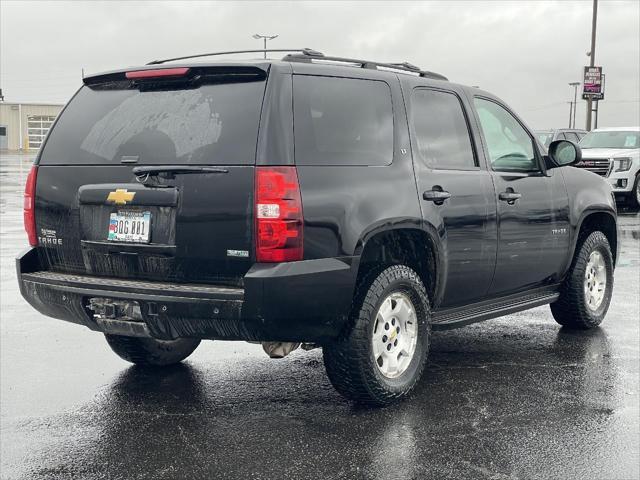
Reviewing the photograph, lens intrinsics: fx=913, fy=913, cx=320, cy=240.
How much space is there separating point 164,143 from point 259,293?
0.98 metres

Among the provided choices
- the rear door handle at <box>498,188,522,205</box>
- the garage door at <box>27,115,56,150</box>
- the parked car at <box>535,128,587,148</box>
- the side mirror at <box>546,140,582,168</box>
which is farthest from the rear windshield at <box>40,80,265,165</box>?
the garage door at <box>27,115,56,150</box>

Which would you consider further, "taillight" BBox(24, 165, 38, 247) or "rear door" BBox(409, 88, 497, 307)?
"rear door" BBox(409, 88, 497, 307)

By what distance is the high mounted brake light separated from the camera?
191 inches

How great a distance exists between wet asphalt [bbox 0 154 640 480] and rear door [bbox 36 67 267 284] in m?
0.83

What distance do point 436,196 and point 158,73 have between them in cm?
175

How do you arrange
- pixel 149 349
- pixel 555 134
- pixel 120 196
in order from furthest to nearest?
1. pixel 555 134
2. pixel 149 349
3. pixel 120 196

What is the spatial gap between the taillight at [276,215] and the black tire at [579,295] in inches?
134

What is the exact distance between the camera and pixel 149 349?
598 cm

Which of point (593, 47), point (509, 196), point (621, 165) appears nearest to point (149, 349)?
point (509, 196)

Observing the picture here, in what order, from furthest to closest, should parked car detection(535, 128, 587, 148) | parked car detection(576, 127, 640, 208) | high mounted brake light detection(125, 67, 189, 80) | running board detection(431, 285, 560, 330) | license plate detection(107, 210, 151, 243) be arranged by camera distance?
parked car detection(535, 128, 587, 148) < parked car detection(576, 127, 640, 208) < running board detection(431, 285, 560, 330) < high mounted brake light detection(125, 67, 189, 80) < license plate detection(107, 210, 151, 243)

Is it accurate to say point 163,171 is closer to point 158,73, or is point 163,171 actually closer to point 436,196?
point 158,73

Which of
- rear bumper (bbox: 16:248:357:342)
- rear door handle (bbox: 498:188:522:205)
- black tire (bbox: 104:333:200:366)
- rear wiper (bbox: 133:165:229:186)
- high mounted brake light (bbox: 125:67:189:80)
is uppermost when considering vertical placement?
high mounted brake light (bbox: 125:67:189:80)

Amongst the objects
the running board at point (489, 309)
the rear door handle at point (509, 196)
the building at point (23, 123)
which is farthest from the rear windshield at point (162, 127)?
the building at point (23, 123)

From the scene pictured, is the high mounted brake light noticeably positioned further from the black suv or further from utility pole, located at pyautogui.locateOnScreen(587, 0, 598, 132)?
utility pole, located at pyautogui.locateOnScreen(587, 0, 598, 132)
